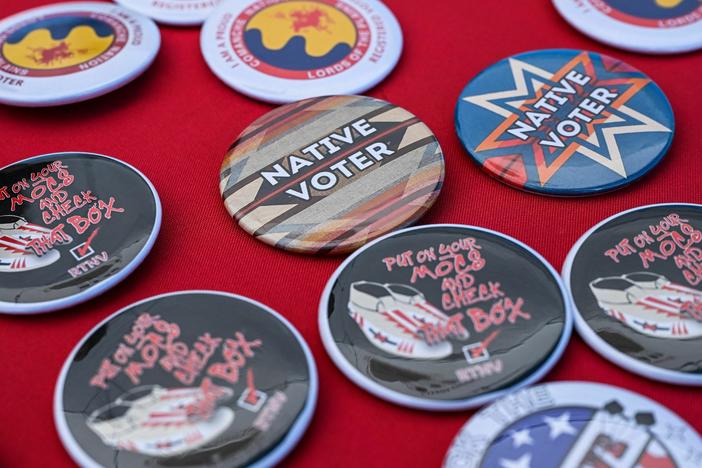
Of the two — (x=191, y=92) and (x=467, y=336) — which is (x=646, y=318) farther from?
(x=191, y=92)

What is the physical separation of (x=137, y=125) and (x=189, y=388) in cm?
71

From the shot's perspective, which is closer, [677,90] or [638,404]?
[638,404]

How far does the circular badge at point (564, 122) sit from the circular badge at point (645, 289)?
0.13m

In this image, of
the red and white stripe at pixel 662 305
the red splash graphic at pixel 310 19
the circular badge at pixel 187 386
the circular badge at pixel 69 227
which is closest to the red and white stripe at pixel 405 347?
the circular badge at pixel 187 386

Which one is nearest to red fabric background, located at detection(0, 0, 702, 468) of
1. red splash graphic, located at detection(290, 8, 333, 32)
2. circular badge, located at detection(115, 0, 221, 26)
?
circular badge, located at detection(115, 0, 221, 26)

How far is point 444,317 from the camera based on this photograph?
126cm

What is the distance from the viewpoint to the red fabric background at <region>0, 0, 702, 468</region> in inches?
47.1

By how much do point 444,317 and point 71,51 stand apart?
3.39 feet

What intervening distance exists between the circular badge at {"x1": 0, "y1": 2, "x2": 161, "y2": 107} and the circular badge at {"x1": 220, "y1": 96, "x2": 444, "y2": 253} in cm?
34

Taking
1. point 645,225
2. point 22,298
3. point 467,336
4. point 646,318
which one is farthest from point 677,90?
point 22,298

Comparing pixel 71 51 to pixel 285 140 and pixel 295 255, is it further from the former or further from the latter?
pixel 295 255

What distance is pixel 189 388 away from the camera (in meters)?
1.18

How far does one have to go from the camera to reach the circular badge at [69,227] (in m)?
1.32

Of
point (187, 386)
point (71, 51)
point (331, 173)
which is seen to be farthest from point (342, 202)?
point (71, 51)
